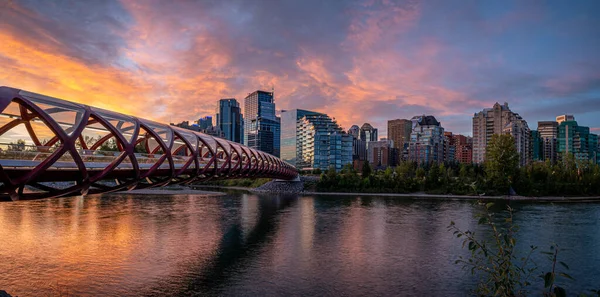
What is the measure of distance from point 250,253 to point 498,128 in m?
157

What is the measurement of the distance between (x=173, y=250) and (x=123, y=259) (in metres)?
2.91

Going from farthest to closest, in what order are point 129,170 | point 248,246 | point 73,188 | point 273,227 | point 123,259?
point 273,227
point 248,246
point 123,259
point 129,170
point 73,188

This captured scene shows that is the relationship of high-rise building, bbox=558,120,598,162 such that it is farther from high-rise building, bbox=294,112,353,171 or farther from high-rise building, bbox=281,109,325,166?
high-rise building, bbox=281,109,325,166

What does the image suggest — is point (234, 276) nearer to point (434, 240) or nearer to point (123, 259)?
point (123, 259)

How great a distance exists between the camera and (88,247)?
23500 mm

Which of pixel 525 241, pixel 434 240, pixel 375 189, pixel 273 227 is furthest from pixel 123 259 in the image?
pixel 375 189

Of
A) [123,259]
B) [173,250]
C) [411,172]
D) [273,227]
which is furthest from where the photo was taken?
[411,172]

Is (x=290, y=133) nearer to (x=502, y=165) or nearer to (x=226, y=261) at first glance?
(x=502, y=165)

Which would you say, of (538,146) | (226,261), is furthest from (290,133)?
(226,261)

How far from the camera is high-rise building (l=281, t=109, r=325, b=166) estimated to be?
16112 centimetres

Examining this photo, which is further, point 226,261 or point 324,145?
point 324,145

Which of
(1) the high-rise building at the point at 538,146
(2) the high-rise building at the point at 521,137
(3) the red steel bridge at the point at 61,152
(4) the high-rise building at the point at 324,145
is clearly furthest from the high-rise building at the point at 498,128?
(3) the red steel bridge at the point at 61,152

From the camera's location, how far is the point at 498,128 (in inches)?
6152

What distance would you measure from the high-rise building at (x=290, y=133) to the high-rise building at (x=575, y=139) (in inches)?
4937
